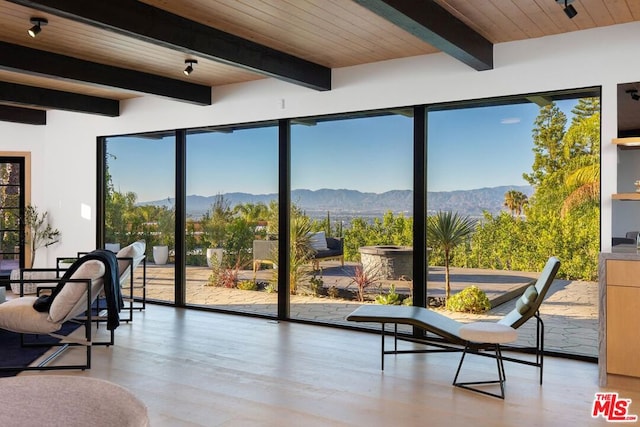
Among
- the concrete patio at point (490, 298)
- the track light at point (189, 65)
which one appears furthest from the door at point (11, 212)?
the track light at point (189, 65)

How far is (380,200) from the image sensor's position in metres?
6.09

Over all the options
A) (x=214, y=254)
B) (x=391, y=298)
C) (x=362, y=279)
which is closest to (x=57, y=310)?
(x=214, y=254)

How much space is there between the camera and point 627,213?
4.72 m

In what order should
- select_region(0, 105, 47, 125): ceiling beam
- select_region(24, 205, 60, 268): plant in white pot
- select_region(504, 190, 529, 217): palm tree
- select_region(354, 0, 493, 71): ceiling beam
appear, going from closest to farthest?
select_region(354, 0, 493, 71): ceiling beam → select_region(504, 190, 529, 217): palm tree → select_region(0, 105, 47, 125): ceiling beam → select_region(24, 205, 60, 268): plant in white pot

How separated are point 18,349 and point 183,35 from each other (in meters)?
3.27

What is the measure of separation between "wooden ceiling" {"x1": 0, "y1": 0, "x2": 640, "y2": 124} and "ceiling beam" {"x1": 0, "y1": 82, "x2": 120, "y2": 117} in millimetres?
364

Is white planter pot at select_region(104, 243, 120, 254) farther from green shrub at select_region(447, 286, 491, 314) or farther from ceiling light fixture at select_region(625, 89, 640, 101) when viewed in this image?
ceiling light fixture at select_region(625, 89, 640, 101)

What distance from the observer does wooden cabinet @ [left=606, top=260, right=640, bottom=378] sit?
414 cm

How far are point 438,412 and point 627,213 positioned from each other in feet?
7.94

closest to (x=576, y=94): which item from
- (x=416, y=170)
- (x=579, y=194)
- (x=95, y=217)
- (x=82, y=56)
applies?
(x=579, y=194)

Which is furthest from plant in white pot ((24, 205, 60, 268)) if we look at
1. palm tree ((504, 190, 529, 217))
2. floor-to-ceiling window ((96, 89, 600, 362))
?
palm tree ((504, 190, 529, 217))

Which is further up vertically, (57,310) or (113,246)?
(113,246)

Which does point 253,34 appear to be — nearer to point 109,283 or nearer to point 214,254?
point 109,283

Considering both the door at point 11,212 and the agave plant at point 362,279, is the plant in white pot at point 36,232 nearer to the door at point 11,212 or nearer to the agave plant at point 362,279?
the door at point 11,212
